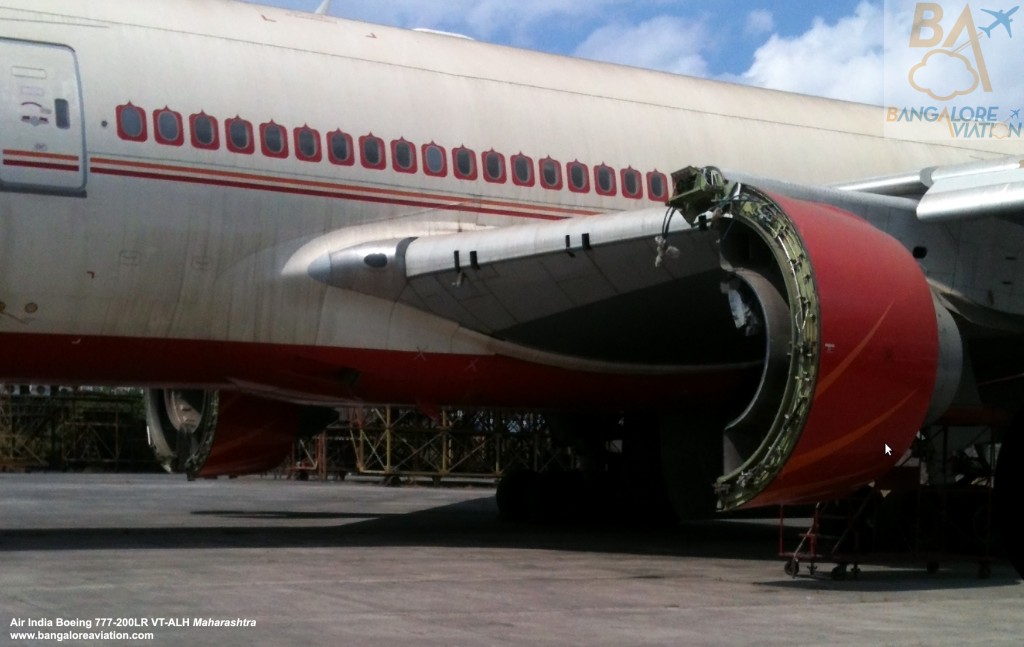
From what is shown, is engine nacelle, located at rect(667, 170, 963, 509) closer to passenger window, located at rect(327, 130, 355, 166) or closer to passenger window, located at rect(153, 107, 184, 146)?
passenger window, located at rect(327, 130, 355, 166)

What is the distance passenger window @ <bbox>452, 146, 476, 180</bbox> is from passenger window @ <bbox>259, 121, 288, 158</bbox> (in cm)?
205

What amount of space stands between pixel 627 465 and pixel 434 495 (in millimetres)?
10762

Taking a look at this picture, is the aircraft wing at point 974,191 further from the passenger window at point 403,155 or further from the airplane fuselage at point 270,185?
the passenger window at point 403,155

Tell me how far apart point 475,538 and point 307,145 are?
5083 mm

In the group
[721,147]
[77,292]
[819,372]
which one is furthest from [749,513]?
[77,292]

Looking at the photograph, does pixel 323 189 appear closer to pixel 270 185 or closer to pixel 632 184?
pixel 270 185

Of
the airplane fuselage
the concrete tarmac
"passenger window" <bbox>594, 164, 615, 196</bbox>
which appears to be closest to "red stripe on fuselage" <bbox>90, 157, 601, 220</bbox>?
the airplane fuselage

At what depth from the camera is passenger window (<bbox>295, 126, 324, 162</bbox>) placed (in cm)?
1458

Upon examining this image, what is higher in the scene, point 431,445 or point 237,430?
point 237,430

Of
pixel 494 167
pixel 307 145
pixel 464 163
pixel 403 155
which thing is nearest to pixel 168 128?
pixel 307 145

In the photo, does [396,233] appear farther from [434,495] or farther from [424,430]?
[424,430]

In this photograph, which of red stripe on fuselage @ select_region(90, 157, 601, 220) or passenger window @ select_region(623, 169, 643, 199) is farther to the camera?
passenger window @ select_region(623, 169, 643, 199)

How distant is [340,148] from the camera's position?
14.9m

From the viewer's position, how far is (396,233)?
15.0 metres
